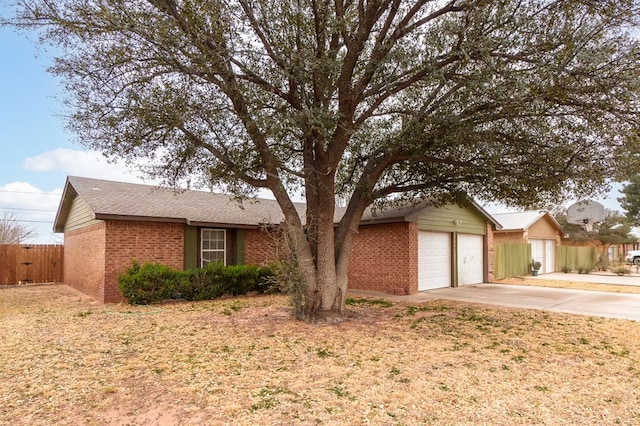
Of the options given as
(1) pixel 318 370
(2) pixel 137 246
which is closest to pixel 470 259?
(2) pixel 137 246

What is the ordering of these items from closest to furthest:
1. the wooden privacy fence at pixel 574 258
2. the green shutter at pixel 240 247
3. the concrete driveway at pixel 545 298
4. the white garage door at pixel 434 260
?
the concrete driveway at pixel 545 298 → the white garage door at pixel 434 260 → the green shutter at pixel 240 247 → the wooden privacy fence at pixel 574 258

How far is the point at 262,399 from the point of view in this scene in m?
4.15

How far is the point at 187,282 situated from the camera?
11195 mm

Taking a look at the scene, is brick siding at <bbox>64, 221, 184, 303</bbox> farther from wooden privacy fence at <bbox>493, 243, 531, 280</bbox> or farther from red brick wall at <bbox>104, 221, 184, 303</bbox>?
wooden privacy fence at <bbox>493, 243, 531, 280</bbox>

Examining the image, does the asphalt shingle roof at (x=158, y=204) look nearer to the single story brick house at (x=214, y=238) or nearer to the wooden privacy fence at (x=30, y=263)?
the single story brick house at (x=214, y=238)

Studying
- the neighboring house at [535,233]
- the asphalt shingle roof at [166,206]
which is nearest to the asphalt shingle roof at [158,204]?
the asphalt shingle roof at [166,206]

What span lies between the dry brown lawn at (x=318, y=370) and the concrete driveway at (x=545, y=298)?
147 centimetres

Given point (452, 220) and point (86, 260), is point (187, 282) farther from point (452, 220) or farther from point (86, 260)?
point (452, 220)

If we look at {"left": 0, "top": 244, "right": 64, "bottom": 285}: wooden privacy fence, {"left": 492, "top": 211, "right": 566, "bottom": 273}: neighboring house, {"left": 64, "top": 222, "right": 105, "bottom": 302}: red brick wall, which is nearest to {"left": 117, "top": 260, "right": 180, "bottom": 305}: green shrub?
{"left": 64, "top": 222, "right": 105, "bottom": 302}: red brick wall

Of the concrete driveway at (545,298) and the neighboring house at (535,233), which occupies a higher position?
the neighboring house at (535,233)

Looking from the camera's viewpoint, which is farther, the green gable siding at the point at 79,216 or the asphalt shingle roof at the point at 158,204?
the green gable siding at the point at 79,216

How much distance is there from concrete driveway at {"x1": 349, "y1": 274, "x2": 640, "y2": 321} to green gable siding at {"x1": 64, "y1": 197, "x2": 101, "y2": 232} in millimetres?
9057

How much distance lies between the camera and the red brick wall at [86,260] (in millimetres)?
11638

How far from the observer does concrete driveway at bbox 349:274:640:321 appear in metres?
10.0
